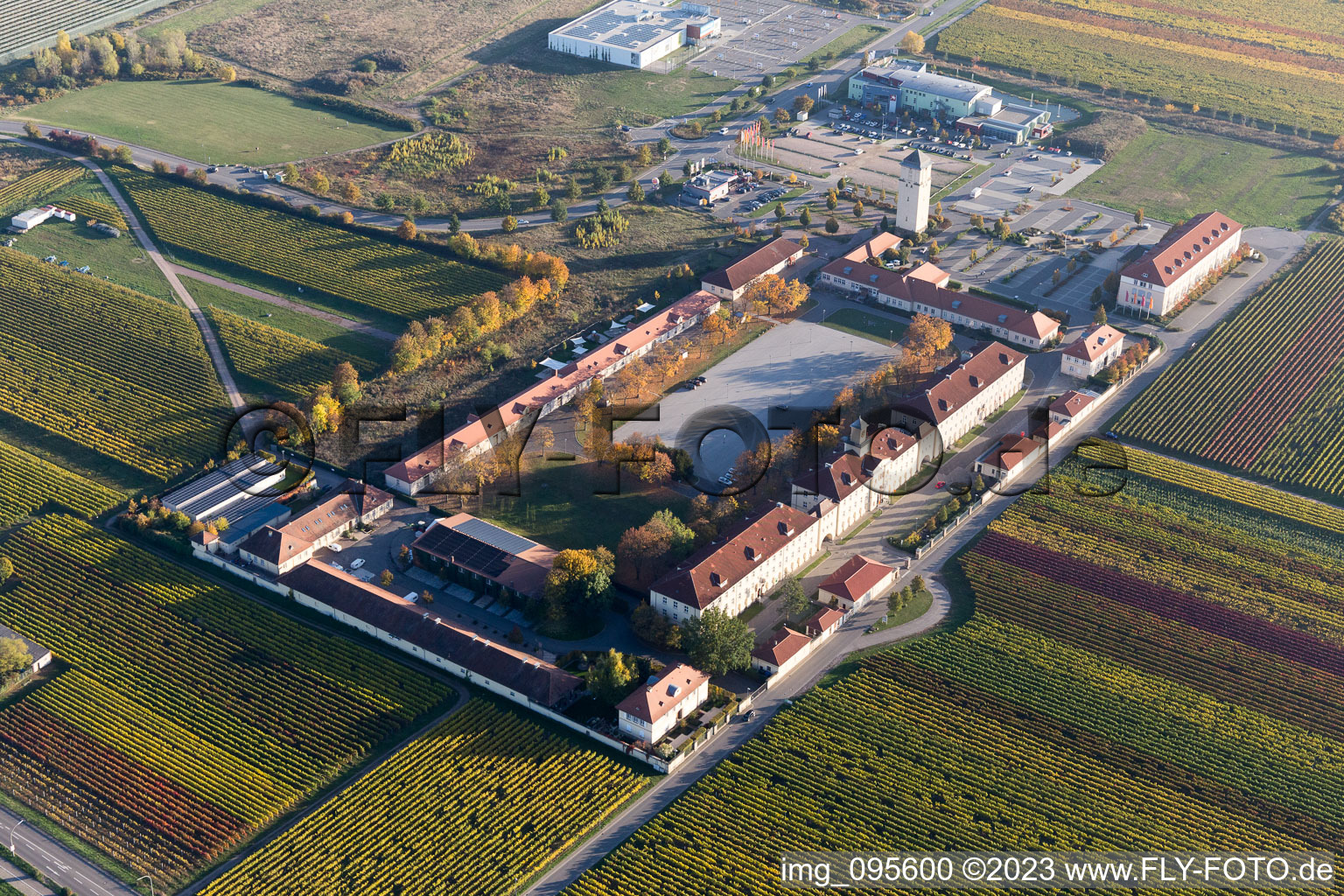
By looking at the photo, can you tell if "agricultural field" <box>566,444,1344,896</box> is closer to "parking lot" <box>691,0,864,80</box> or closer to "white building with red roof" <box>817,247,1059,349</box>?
"white building with red roof" <box>817,247,1059,349</box>

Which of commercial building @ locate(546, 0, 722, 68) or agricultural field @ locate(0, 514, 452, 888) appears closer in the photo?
agricultural field @ locate(0, 514, 452, 888)

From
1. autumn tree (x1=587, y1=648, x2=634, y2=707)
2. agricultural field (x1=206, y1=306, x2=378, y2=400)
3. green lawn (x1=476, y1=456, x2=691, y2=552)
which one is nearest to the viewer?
autumn tree (x1=587, y1=648, x2=634, y2=707)

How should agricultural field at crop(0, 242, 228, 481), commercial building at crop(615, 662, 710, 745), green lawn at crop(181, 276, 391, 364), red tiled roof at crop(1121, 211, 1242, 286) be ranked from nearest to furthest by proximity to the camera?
commercial building at crop(615, 662, 710, 745) < agricultural field at crop(0, 242, 228, 481) < green lawn at crop(181, 276, 391, 364) < red tiled roof at crop(1121, 211, 1242, 286)

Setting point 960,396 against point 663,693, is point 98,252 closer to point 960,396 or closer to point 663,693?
point 663,693

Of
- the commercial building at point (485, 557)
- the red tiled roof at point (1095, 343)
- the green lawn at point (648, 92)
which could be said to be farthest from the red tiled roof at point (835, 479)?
the green lawn at point (648, 92)

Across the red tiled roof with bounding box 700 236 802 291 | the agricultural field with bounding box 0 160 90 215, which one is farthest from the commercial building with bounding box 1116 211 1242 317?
the agricultural field with bounding box 0 160 90 215

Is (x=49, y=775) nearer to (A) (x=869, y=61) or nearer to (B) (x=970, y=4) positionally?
(A) (x=869, y=61)

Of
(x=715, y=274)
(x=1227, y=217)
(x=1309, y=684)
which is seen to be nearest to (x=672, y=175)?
(x=715, y=274)
